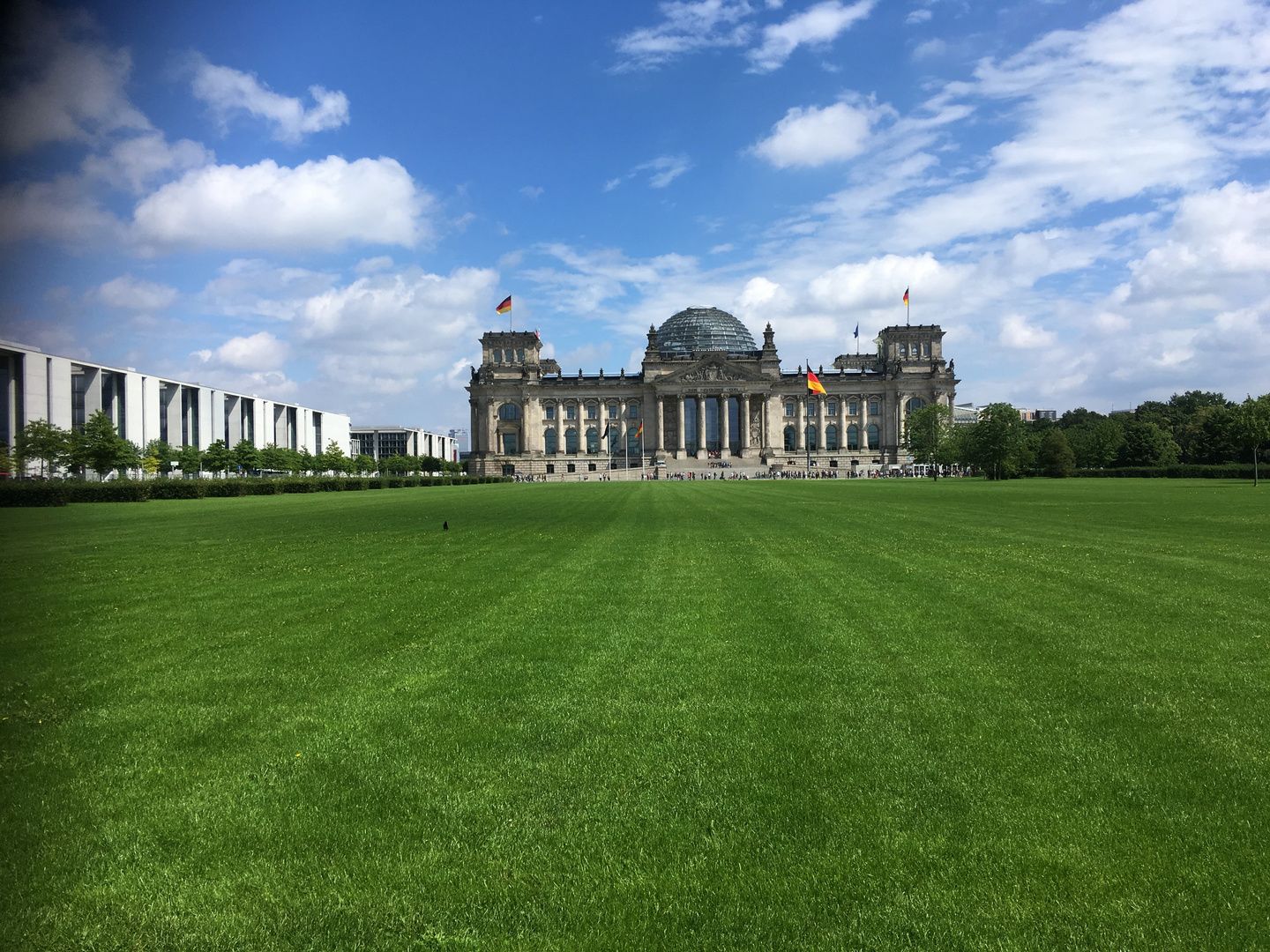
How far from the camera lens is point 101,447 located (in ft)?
204

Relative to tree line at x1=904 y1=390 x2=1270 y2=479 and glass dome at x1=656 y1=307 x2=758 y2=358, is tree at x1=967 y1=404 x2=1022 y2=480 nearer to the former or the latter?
tree line at x1=904 y1=390 x2=1270 y2=479

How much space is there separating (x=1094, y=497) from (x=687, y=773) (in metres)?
44.9

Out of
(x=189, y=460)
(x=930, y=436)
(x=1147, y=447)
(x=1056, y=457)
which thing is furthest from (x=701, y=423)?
(x=189, y=460)

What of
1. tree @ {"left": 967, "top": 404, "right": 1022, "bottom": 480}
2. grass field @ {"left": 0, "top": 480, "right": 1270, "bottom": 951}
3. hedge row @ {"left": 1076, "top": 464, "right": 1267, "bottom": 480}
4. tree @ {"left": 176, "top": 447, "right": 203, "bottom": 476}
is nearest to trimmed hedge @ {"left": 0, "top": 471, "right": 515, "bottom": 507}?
grass field @ {"left": 0, "top": 480, "right": 1270, "bottom": 951}

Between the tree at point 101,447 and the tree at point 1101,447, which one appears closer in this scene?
the tree at point 101,447

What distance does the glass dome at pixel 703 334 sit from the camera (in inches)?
6668

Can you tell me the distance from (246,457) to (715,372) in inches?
3420

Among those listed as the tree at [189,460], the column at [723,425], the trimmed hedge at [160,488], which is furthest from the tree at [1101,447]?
the tree at [189,460]

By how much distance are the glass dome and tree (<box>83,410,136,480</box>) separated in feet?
368

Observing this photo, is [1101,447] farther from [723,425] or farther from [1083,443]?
[723,425]

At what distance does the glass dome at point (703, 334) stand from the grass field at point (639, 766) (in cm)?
15584

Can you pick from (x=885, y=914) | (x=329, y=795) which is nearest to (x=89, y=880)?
(x=329, y=795)

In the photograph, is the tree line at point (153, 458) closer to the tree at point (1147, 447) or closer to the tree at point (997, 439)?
the tree at point (997, 439)

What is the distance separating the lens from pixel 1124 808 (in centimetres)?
558
